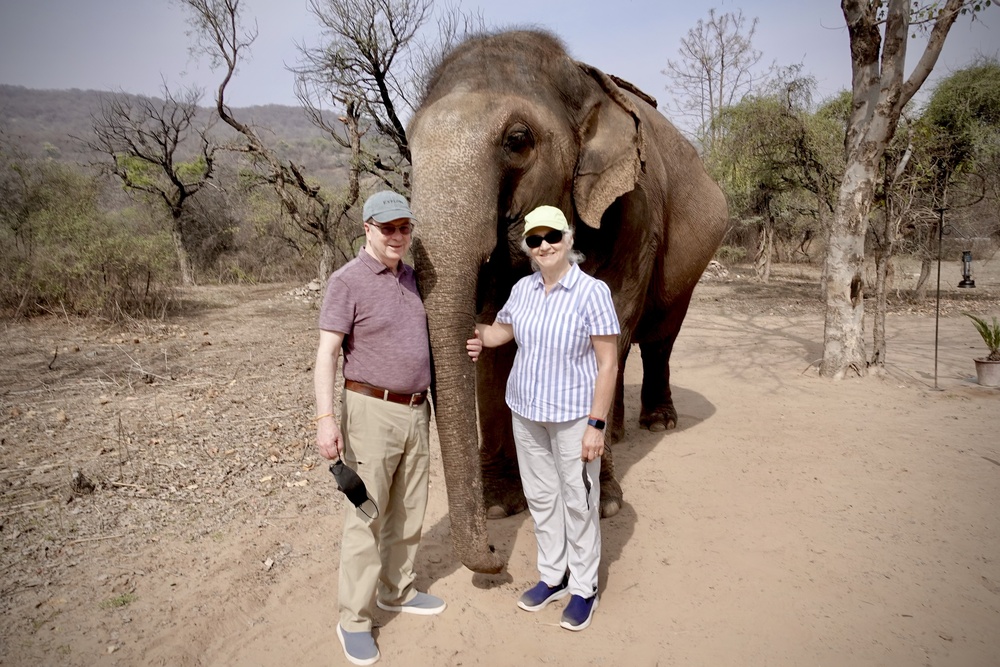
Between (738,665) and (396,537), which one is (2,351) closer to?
(396,537)

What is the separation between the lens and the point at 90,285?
12.0 meters

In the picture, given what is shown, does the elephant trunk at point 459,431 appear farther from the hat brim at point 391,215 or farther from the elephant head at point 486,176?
the hat brim at point 391,215

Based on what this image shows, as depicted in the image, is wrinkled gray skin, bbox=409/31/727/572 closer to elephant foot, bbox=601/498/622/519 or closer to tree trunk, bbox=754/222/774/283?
elephant foot, bbox=601/498/622/519

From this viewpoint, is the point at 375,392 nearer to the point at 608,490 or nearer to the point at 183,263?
the point at 608,490

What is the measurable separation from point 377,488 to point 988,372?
725cm

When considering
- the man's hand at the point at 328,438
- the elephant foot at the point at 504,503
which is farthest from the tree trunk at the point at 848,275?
the man's hand at the point at 328,438

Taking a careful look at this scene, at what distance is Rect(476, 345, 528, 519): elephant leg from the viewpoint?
4531 millimetres

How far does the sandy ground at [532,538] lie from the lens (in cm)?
314

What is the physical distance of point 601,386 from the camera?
9.84 ft

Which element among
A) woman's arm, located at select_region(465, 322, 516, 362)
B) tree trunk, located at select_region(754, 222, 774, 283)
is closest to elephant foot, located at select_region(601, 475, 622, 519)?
woman's arm, located at select_region(465, 322, 516, 362)

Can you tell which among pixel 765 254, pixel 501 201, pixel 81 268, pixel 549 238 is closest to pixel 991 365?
pixel 501 201

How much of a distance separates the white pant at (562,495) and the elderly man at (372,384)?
0.54 metres

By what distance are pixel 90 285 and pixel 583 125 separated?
11.4 m

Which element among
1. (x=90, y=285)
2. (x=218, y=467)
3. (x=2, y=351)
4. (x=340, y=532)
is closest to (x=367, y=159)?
(x=90, y=285)
